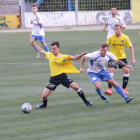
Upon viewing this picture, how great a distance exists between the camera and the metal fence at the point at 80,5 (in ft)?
114

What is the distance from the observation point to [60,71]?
28.5ft

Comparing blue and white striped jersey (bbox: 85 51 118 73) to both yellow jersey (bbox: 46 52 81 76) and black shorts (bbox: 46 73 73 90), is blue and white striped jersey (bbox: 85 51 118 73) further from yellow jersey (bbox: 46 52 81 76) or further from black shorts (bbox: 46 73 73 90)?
black shorts (bbox: 46 73 73 90)

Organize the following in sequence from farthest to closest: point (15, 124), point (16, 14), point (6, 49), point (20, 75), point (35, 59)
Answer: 1. point (16, 14)
2. point (6, 49)
3. point (35, 59)
4. point (20, 75)
5. point (15, 124)

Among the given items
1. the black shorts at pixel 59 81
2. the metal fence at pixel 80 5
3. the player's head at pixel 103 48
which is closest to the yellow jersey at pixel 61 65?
the black shorts at pixel 59 81

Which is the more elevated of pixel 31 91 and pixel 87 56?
pixel 87 56

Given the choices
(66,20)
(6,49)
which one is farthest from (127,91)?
(66,20)

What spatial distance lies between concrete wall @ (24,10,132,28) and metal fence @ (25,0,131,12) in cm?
49

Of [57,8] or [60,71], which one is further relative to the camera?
[57,8]

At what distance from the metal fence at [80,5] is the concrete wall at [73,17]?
49 cm

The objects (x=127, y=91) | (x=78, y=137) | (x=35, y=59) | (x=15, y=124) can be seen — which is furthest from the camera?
(x=35, y=59)

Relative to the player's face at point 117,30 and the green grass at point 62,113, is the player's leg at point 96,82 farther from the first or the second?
the player's face at point 117,30

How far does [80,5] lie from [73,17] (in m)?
1.43

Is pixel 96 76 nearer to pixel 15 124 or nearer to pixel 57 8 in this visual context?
pixel 15 124

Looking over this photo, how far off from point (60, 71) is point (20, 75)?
4.64 metres
